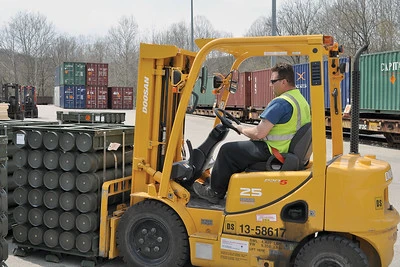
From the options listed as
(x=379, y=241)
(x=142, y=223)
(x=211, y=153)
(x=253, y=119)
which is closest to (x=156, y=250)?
(x=142, y=223)

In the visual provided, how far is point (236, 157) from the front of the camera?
4.48 m

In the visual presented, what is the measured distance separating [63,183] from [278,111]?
2.43 metres

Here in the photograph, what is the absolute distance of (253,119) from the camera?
27.3 m

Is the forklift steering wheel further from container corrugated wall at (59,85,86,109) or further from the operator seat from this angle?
container corrugated wall at (59,85,86,109)

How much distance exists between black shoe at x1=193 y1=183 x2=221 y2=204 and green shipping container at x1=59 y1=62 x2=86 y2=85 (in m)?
45.9

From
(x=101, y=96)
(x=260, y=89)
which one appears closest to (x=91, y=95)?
(x=101, y=96)

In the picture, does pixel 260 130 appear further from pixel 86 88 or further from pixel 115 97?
pixel 115 97

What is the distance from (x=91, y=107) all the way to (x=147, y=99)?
150 ft

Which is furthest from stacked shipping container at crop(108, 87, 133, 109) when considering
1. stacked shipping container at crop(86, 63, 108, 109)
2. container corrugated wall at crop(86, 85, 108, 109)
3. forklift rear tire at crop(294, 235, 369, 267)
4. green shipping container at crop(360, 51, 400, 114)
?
forklift rear tire at crop(294, 235, 369, 267)

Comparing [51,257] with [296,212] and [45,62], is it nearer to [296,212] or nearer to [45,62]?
[296,212]

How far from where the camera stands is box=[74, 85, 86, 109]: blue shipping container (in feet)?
160

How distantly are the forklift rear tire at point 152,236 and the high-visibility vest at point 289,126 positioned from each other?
1.22 metres

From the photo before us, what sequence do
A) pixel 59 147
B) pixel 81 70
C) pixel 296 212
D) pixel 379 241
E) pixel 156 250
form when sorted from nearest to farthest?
pixel 379 241 < pixel 296 212 < pixel 156 250 < pixel 59 147 < pixel 81 70

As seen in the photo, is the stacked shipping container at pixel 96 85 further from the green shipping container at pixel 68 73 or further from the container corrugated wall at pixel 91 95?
the green shipping container at pixel 68 73
